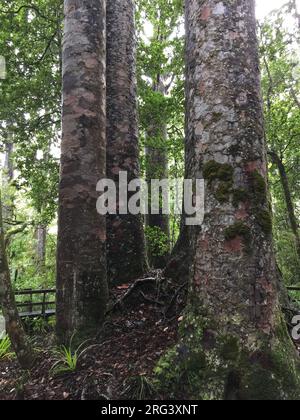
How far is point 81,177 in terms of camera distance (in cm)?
398

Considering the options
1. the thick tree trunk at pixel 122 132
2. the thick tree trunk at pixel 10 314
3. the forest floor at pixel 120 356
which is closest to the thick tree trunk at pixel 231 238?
the forest floor at pixel 120 356

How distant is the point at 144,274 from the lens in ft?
16.8

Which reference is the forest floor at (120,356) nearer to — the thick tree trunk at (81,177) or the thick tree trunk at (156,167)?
the thick tree trunk at (81,177)

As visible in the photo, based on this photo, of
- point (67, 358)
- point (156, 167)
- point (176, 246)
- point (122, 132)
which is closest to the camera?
point (67, 358)

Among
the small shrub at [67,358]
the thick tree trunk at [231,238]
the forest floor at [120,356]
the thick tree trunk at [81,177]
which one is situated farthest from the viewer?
the thick tree trunk at [81,177]

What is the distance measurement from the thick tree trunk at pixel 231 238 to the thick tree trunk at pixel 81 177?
1.30 meters

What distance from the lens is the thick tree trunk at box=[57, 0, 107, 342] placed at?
3.77 metres

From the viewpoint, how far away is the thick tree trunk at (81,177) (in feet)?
12.4

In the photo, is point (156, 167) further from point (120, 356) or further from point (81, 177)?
point (120, 356)

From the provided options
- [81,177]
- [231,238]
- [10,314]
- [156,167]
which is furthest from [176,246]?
[156,167]

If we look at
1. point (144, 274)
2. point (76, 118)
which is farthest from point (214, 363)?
point (76, 118)

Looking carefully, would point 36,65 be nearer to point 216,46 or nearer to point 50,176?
point 50,176

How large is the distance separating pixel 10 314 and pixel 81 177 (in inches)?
65.6
